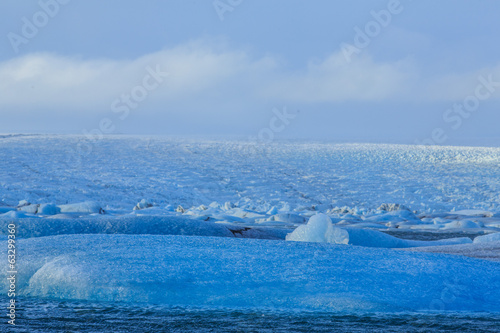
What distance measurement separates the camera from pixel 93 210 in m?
6.93

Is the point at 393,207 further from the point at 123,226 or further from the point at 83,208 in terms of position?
the point at 123,226

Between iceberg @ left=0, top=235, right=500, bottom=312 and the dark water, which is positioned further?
iceberg @ left=0, top=235, right=500, bottom=312

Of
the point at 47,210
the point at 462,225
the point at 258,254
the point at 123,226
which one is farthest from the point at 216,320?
the point at 462,225

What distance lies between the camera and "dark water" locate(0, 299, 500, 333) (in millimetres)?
1829

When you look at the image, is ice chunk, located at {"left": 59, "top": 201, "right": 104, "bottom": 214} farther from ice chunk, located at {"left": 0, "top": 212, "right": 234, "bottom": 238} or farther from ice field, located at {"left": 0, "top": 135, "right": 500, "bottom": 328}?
ice chunk, located at {"left": 0, "top": 212, "right": 234, "bottom": 238}

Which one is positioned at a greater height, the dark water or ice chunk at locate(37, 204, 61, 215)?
ice chunk at locate(37, 204, 61, 215)

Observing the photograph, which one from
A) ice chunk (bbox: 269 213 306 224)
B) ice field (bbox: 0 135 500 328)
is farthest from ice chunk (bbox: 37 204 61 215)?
ice chunk (bbox: 269 213 306 224)

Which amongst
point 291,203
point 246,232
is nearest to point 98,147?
point 291,203

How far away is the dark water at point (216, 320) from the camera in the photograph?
1.83 m

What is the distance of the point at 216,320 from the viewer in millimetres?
1927

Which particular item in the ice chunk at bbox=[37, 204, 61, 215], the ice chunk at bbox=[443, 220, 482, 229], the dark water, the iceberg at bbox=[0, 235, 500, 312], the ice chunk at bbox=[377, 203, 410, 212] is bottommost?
the dark water

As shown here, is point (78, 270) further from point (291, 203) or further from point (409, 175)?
point (409, 175)

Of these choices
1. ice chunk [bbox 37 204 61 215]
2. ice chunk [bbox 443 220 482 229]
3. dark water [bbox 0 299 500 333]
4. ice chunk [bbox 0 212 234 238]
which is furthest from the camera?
ice chunk [bbox 443 220 482 229]

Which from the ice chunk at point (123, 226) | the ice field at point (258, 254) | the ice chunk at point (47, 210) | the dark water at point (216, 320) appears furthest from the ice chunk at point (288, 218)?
the dark water at point (216, 320)
